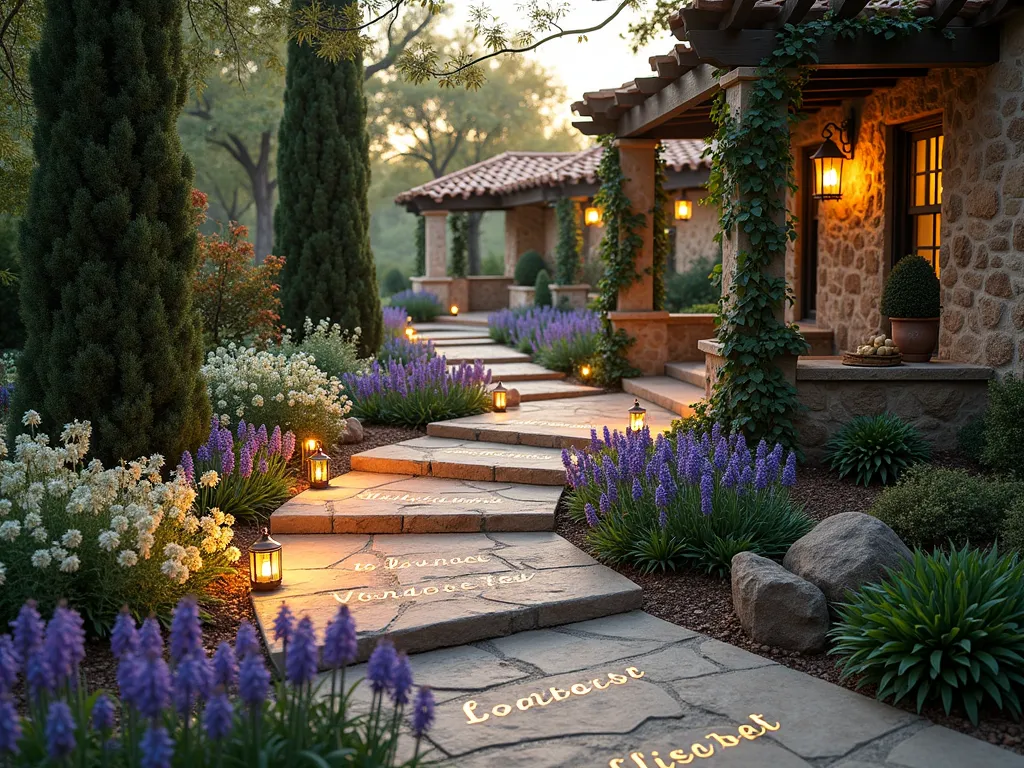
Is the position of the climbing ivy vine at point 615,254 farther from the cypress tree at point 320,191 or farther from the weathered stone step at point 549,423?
the cypress tree at point 320,191

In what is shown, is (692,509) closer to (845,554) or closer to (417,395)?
(845,554)

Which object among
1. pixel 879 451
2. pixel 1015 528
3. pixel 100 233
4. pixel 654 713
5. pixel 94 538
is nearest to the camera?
pixel 654 713

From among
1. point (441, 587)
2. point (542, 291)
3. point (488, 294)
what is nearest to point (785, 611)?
point (441, 587)

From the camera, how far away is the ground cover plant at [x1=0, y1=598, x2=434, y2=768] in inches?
101

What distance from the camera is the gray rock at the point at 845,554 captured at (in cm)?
484

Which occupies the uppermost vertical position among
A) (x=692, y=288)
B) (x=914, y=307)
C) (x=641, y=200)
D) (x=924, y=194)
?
(x=641, y=200)

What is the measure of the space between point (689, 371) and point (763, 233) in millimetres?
3723

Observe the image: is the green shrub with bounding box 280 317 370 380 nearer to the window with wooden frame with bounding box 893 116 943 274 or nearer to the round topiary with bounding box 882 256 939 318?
the round topiary with bounding box 882 256 939 318

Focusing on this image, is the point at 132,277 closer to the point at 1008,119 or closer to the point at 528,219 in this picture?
the point at 1008,119

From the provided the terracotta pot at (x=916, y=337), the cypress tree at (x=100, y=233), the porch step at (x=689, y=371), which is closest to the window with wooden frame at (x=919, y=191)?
the terracotta pot at (x=916, y=337)

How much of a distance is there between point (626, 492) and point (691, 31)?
11.8ft

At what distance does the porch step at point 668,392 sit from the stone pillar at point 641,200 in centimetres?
96

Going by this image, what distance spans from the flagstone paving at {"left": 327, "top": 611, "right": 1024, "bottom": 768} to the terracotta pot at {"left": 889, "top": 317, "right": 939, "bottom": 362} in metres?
4.47

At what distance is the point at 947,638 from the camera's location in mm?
4043
